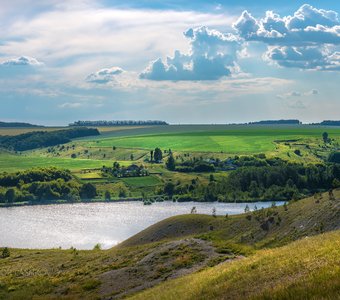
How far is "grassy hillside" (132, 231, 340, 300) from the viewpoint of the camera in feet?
58.9

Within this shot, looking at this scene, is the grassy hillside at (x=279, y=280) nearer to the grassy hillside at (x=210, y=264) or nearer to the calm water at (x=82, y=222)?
the grassy hillside at (x=210, y=264)

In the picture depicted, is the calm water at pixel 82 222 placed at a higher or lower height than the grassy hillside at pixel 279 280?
lower

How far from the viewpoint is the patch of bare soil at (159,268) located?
38.8 m

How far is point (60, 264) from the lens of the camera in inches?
2451

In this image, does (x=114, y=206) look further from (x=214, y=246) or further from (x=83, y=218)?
(x=214, y=246)

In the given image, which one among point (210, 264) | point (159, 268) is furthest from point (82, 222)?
point (210, 264)

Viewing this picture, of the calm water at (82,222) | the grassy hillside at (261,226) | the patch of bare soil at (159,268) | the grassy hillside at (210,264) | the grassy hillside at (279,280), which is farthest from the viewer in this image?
the calm water at (82,222)

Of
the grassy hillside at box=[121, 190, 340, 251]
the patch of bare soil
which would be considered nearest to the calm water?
the grassy hillside at box=[121, 190, 340, 251]

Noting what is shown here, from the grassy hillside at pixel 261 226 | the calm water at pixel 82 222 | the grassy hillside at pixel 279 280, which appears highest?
the grassy hillside at pixel 279 280

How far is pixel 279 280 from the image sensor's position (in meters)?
21.0

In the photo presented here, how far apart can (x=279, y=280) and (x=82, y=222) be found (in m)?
141

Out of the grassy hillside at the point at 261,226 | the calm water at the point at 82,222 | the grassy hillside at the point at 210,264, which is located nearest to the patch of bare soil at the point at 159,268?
the grassy hillside at the point at 210,264

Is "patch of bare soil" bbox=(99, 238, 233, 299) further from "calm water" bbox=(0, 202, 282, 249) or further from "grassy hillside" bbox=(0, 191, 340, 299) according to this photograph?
"calm water" bbox=(0, 202, 282, 249)

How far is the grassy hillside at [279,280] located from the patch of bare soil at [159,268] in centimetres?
928
